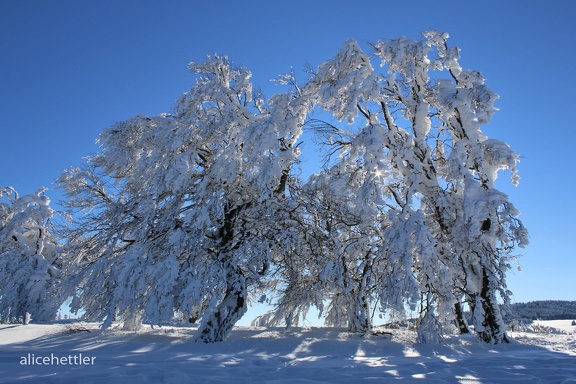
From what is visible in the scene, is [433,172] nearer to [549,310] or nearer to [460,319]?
[460,319]

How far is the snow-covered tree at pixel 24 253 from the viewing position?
58.0 ft

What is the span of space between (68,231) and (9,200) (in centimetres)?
1182

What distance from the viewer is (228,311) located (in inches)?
395

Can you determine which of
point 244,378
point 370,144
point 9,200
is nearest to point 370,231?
point 370,144

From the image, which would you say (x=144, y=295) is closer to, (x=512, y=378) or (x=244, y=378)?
(x=244, y=378)

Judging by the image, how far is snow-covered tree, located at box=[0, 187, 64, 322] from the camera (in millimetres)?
17688

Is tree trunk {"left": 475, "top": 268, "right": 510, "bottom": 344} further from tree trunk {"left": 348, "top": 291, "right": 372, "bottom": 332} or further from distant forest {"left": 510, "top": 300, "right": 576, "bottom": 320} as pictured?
distant forest {"left": 510, "top": 300, "right": 576, "bottom": 320}

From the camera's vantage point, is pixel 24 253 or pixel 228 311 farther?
pixel 24 253

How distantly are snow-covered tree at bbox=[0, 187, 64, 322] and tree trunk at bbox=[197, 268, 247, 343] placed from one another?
10.5 meters

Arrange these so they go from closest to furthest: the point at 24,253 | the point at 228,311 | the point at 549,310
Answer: the point at 228,311, the point at 24,253, the point at 549,310

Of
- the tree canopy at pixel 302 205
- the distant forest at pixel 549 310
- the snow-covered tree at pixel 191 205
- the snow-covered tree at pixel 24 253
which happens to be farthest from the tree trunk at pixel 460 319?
the distant forest at pixel 549 310

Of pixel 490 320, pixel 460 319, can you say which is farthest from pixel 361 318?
pixel 460 319

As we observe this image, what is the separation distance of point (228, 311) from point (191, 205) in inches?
126

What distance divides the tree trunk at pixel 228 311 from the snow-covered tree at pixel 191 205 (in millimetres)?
26
